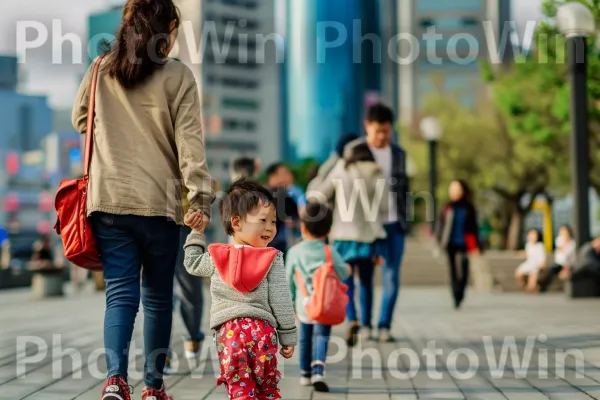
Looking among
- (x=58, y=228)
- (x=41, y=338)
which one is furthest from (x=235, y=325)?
(x=41, y=338)

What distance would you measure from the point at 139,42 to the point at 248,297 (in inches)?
60.2

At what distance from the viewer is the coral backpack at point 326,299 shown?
5.86 m

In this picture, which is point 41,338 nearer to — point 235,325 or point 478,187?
point 235,325

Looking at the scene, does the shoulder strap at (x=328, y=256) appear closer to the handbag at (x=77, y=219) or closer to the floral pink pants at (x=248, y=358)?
the handbag at (x=77, y=219)

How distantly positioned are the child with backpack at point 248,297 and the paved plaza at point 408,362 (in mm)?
1422

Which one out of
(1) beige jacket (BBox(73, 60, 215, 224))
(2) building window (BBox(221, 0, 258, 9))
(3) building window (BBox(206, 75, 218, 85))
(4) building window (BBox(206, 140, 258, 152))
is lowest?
(1) beige jacket (BBox(73, 60, 215, 224))

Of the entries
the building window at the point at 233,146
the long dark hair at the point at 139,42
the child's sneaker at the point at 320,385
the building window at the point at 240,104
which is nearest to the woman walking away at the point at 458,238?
the child's sneaker at the point at 320,385

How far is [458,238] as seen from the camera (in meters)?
13.3

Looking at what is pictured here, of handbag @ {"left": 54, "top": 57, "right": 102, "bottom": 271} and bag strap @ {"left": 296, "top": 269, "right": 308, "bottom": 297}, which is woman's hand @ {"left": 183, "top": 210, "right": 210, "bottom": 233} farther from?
bag strap @ {"left": 296, "top": 269, "right": 308, "bottom": 297}

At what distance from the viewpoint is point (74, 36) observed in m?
12.6

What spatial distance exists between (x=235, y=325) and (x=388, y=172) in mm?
4950

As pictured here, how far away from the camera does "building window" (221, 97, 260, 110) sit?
12125cm

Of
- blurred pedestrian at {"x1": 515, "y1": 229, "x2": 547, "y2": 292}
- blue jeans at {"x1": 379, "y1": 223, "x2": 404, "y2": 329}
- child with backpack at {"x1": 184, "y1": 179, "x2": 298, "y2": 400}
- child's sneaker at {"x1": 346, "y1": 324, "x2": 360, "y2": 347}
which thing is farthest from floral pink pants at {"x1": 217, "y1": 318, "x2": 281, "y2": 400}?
blurred pedestrian at {"x1": 515, "y1": 229, "x2": 547, "y2": 292}

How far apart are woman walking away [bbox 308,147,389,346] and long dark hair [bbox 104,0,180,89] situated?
3484 mm
